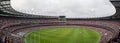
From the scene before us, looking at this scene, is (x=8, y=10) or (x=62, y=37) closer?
Result: (x=62, y=37)

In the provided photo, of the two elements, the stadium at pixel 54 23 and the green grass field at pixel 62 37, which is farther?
the stadium at pixel 54 23

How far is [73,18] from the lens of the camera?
283ft

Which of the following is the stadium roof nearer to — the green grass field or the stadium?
the stadium

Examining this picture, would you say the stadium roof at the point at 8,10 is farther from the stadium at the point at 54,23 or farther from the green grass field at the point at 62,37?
the green grass field at the point at 62,37

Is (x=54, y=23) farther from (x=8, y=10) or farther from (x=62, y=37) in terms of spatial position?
(x=62, y=37)

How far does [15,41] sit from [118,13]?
40.5 m

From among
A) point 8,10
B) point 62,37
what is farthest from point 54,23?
point 62,37

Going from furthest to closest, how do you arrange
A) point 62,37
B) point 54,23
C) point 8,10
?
point 54,23, point 8,10, point 62,37

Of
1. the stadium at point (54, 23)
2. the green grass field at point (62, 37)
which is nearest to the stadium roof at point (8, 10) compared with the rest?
the stadium at point (54, 23)

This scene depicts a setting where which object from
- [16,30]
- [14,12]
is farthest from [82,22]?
[16,30]

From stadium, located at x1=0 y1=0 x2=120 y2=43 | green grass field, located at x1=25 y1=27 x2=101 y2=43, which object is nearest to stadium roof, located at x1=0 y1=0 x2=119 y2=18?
stadium, located at x1=0 y1=0 x2=120 y2=43

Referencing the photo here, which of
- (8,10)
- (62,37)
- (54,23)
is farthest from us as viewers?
(54,23)

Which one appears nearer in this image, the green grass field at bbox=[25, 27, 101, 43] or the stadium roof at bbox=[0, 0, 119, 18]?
the green grass field at bbox=[25, 27, 101, 43]

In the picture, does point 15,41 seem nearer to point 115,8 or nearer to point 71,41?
point 71,41
